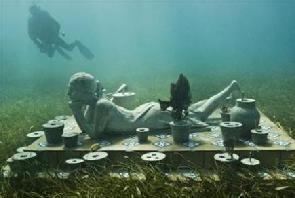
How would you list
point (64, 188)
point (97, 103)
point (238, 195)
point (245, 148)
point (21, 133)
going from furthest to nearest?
point (21, 133), point (97, 103), point (245, 148), point (64, 188), point (238, 195)

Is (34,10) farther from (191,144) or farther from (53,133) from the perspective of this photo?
(191,144)

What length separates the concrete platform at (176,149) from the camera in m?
5.92

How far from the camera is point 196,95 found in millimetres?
13164

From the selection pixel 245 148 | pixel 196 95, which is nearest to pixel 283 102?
pixel 196 95

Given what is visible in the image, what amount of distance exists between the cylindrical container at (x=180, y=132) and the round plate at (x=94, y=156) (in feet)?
3.80

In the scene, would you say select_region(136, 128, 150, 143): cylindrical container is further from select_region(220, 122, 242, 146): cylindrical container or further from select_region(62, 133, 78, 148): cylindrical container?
select_region(220, 122, 242, 146): cylindrical container

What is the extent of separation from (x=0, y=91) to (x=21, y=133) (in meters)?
9.67

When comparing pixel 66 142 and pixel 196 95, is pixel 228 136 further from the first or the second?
pixel 196 95

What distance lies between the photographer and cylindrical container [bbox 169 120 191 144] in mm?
6262

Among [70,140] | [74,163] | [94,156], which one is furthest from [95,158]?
[70,140]

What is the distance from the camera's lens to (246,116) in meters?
6.41

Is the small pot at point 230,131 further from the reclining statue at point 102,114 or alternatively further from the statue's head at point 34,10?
the statue's head at point 34,10

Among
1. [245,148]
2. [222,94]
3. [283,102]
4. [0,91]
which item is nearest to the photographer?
[245,148]

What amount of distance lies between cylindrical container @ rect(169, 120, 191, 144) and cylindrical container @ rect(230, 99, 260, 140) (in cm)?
83
